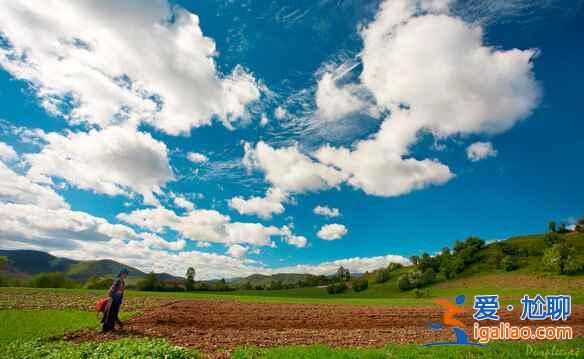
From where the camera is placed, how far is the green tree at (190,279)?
384ft

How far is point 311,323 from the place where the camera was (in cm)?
2392

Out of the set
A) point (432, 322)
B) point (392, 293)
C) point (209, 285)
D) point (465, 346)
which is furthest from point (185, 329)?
point (209, 285)

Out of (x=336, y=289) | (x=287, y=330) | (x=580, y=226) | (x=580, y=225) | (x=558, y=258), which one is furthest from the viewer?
(x=336, y=289)

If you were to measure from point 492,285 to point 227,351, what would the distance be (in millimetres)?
88681

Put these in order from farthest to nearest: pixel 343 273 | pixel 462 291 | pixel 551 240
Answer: pixel 343 273 < pixel 551 240 < pixel 462 291

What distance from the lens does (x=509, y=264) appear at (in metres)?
92.0

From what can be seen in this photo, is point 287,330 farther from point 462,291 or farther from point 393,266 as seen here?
point 393,266

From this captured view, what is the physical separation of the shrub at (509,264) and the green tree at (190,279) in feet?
355

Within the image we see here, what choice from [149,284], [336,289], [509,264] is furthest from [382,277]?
[149,284]

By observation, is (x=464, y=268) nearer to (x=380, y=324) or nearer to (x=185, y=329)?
(x=380, y=324)

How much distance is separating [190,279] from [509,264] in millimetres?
111602

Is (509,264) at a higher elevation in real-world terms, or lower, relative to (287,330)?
higher

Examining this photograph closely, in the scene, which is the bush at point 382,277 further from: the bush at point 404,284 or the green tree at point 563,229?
the green tree at point 563,229

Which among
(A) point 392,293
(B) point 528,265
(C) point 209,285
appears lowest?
(C) point 209,285
